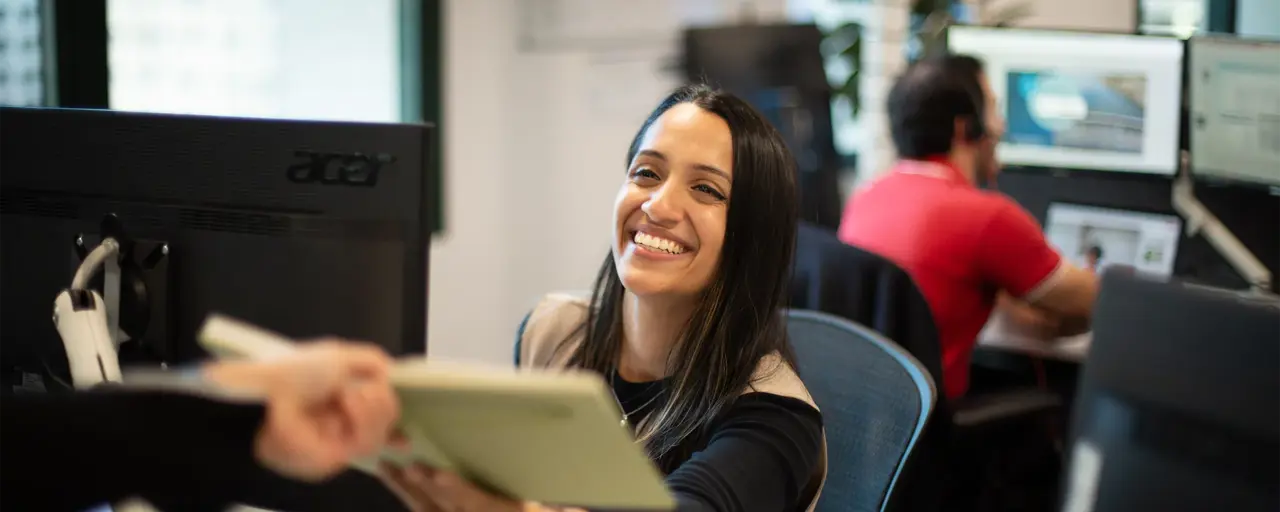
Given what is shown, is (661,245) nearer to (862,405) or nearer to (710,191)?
(710,191)

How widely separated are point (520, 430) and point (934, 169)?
1860 mm

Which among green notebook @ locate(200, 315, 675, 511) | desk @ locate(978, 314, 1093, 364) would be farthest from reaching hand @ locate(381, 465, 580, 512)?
desk @ locate(978, 314, 1093, 364)

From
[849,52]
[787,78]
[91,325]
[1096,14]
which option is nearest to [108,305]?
[91,325]

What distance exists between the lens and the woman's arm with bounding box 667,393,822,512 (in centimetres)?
104

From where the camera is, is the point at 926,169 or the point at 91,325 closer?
the point at 91,325

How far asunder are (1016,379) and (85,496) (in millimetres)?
2377

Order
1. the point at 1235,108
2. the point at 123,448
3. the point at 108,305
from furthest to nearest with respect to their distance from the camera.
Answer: the point at 1235,108 → the point at 108,305 → the point at 123,448

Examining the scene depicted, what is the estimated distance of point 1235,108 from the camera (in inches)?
88.9

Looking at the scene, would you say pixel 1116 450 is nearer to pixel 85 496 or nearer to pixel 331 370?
pixel 331 370

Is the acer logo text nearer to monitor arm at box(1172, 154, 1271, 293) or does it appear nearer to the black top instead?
the black top

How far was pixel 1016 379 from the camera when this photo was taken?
8.91 ft

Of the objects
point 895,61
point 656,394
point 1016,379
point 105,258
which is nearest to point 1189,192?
point 1016,379

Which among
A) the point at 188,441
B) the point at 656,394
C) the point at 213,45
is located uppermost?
the point at 213,45

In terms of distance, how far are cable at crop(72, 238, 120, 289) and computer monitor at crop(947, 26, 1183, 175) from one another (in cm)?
197
